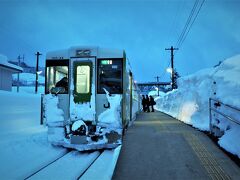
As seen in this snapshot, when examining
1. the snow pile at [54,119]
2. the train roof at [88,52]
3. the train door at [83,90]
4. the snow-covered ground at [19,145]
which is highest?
the train roof at [88,52]

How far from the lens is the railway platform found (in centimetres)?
586

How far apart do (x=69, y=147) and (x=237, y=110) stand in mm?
5488

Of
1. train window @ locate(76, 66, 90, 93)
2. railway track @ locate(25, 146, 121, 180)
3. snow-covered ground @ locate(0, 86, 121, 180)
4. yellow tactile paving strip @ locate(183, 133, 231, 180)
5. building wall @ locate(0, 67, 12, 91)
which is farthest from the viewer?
building wall @ locate(0, 67, 12, 91)

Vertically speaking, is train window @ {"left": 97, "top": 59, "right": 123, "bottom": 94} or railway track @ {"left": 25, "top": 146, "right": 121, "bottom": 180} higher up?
train window @ {"left": 97, "top": 59, "right": 123, "bottom": 94}

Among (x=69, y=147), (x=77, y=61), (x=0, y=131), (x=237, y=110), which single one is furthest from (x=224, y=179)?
(x=0, y=131)

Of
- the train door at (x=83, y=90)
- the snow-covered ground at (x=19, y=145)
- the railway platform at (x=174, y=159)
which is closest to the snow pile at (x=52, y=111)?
the train door at (x=83, y=90)

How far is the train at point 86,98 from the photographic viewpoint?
920cm

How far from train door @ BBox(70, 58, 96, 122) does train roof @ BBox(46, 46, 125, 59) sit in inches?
8.2

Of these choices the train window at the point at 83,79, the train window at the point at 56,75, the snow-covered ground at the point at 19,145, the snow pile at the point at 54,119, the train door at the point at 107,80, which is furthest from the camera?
the train window at the point at 56,75

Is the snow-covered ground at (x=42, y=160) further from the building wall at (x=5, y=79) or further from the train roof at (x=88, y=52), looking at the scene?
the building wall at (x=5, y=79)

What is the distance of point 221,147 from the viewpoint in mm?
7414

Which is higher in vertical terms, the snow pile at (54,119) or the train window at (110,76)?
the train window at (110,76)

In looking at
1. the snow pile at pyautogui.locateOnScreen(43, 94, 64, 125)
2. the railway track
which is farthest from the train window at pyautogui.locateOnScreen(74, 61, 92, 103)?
the railway track

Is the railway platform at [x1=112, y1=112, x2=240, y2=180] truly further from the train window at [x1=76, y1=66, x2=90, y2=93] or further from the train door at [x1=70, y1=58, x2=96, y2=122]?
the train window at [x1=76, y1=66, x2=90, y2=93]
